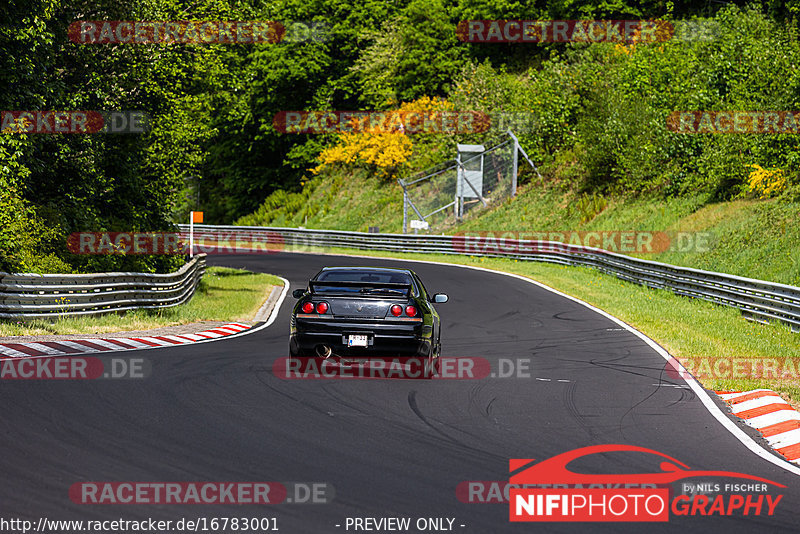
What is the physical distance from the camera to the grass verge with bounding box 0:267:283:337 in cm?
1716

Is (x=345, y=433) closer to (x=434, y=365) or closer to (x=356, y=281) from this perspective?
(x=356, y=281)

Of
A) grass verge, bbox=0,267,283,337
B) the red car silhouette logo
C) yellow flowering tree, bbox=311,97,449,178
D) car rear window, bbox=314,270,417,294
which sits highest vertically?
yellow flowering tree, bbox=311,97,449,178

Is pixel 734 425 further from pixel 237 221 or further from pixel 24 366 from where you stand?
pixel 237 221

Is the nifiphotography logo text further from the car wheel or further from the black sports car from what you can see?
the car wheel

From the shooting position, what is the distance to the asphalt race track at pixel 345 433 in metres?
6.43

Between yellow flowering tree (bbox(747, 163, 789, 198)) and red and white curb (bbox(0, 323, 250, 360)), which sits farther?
yellow flowering tree (bbox(747, 163, 789, 198))

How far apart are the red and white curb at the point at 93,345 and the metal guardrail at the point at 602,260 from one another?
467 inches

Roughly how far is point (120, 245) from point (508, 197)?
108ft

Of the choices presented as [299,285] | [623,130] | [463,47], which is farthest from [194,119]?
[463,47]

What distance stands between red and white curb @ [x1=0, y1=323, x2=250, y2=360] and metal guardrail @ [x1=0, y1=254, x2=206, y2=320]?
6.40 ft

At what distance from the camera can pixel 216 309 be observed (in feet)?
75.9

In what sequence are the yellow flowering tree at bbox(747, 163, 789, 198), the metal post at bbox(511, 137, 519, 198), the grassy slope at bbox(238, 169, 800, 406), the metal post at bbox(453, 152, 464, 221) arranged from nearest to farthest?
the grassy slope at bbox(238, 169, 800, 406), the yellow flowering tree at bbox(747, 163, 789, 198), the metal post at bbox(453, 152, 464, 221), the metal post at bbox(511, 137, 519, 198)

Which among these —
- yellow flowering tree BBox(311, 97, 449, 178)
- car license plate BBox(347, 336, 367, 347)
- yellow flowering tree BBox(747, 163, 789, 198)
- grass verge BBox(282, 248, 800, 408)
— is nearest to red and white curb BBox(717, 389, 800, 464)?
grass verge BBox(282, 248, 800, 408)

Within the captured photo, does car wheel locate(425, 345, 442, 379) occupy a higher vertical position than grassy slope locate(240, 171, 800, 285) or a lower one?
lower
